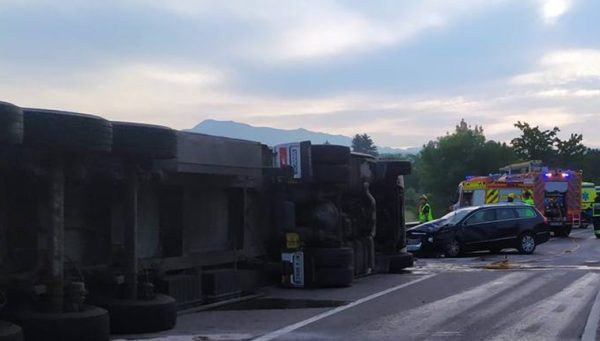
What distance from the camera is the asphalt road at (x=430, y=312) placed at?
382 inches

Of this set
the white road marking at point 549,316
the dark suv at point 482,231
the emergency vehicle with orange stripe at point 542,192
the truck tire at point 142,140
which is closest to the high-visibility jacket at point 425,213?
the dark suv at point 482,231

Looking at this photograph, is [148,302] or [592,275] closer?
[148,302]

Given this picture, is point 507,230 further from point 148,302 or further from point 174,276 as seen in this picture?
point 148,302

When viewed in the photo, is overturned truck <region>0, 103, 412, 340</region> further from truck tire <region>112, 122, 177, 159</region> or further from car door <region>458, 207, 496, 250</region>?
car door <region>458, 207, 496, 250</region>

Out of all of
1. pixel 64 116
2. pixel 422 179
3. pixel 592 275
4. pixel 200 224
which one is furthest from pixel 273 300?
pixel 422 179

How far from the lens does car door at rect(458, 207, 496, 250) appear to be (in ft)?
79.3

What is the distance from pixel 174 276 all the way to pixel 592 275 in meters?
8.69

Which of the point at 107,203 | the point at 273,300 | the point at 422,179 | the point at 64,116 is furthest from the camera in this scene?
the point at 422,179

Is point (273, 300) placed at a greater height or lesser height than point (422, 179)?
lesser

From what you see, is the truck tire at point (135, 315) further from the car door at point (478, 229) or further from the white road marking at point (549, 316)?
the car door at point (478, 229)

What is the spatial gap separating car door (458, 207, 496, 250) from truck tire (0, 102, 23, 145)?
17911 mm

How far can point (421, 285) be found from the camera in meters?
15.1

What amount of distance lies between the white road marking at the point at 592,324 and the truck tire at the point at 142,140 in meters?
5.19

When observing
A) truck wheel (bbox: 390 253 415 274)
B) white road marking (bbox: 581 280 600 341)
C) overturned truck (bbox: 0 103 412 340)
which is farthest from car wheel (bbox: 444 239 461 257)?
white road marking (bbox: 581 280 600 341)
